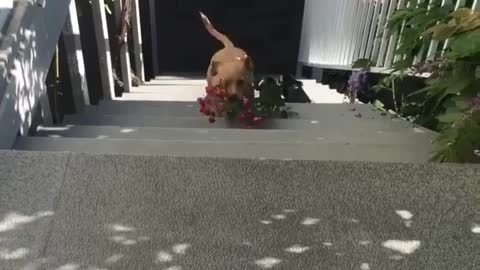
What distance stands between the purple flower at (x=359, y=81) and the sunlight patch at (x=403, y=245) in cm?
235

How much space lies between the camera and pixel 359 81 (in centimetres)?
358

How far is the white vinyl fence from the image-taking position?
301 cm

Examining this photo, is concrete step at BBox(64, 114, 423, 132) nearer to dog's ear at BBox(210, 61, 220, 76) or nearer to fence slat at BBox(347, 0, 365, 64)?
dog's ear at BBox(210, 61, 220, 76)

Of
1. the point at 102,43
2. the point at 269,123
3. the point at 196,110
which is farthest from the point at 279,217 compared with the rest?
the point at 102,43

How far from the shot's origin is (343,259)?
1231mm

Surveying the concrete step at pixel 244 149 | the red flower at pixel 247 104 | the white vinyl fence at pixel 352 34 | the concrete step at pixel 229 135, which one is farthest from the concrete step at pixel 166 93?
the concrete step at pixel 244 149

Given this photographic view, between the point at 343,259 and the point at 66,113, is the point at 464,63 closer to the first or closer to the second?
the point at 343,259

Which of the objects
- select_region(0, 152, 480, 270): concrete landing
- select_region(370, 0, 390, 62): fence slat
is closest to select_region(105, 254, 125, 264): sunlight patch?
select_region(0, 152, 480, 270): concrete landing

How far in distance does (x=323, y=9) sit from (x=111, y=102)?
2.51m

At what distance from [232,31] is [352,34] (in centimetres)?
320

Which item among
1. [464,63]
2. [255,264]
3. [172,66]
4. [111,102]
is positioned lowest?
[172,66]

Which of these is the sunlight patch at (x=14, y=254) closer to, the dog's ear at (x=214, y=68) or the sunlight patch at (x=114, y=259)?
the sunlight patch at (x=114, y=259)

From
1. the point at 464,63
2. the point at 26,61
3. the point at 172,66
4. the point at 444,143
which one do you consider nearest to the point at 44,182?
the point at 26,61

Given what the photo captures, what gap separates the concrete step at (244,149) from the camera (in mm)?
1811
